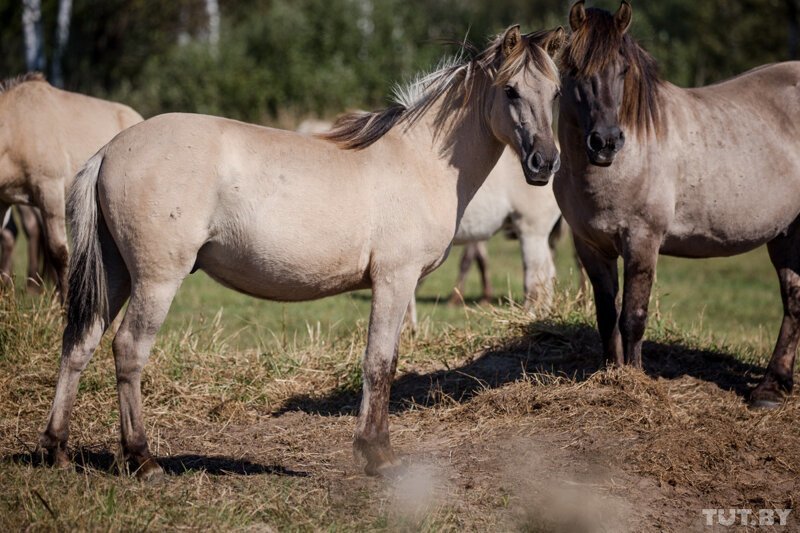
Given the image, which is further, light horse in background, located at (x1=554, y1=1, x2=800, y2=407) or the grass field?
light horse in background, located at (x1=554, y1=1, x2=800, y2=407)

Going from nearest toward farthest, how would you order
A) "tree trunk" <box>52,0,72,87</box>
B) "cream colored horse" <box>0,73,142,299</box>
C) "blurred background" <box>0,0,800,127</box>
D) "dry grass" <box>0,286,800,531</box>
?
1. "dry grass" <box>0,286,800,531</box>
2. "cream colored horse" <box>0,73,142,299</box>
3. "tree trunk" <box>52,0,72,87</box>
4. "blurred background" <box>0,0,800,127</box>

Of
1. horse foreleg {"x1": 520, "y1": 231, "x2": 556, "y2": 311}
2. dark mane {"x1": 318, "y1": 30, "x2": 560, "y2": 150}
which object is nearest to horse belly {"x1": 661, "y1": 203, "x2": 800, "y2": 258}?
dark mane {"x1": 318, "y1": 30, "x2": 560, "y2": 150}

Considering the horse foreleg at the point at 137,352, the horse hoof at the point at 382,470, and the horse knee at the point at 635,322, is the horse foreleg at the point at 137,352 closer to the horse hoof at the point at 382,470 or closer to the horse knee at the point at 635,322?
the horse hoof at the point at 382,470

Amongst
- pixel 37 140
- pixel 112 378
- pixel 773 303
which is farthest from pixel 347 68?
pixel 112 378

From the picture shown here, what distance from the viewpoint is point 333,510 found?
175 inches

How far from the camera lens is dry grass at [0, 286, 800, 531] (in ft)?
14.6

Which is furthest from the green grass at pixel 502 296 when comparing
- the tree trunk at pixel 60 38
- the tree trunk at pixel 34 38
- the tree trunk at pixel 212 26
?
the tree trunk at pixel 212 26

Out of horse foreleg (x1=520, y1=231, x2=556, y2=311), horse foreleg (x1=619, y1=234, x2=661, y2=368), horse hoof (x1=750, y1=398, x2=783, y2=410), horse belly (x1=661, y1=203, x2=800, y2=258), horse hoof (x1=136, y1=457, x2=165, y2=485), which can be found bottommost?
horse hoof (x1=136, y1=457, x2=165, y2=485)

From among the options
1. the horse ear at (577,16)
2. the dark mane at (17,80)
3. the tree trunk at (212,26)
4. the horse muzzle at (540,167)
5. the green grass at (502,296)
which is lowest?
the green grass at (502,296)

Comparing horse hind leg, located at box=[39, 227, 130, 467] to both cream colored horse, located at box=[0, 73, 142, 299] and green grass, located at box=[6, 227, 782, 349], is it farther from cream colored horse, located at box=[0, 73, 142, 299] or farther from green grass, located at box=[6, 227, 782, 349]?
cream colored horse, located at box=[0, 73, 142, 299]

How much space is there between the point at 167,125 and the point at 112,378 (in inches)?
88.8

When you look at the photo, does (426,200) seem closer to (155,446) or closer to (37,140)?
(155,446)

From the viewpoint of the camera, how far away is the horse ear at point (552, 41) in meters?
5.08

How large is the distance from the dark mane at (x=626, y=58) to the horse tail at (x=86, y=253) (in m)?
2.71
